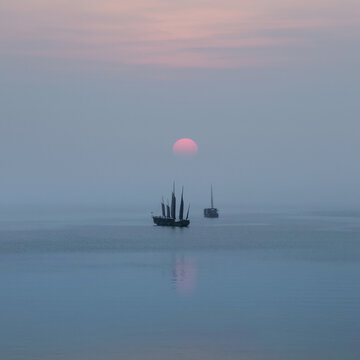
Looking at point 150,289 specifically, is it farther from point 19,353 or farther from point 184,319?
point 19,353

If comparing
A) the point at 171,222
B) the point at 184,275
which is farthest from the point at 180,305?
the point at 171,222

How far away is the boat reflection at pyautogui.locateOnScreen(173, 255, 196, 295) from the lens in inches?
2472

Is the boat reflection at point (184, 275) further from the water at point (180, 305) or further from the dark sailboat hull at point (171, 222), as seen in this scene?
the dark sailboat hull at point (171, 222)

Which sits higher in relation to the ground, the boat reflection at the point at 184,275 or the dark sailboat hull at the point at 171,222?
the dark sailboat hull at the point at 171,222

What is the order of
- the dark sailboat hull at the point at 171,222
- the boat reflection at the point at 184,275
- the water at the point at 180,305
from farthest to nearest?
the dark sailboat hull at the point at 171,222 → the boat reflection at the point at 184,275 → the water at the point at 180,305

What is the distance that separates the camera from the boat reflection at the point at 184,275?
206 ft

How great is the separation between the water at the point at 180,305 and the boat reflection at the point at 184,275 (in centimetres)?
8

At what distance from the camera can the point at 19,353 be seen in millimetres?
39688

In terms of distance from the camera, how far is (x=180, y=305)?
54000mm

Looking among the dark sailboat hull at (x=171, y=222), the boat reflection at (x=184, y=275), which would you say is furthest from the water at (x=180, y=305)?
the dark sailboat hull at (x=171, y=222)

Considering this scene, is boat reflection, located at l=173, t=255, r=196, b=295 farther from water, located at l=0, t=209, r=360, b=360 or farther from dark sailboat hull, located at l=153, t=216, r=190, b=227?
dark sailboat hull, located at l=153, t=216, r=190, b=227

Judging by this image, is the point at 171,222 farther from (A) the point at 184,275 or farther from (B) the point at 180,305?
(B) the point at 180,305

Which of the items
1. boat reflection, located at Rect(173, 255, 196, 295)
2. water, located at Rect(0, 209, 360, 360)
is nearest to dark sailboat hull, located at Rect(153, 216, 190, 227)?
water, located at Rect(0, 209, 360, 360)

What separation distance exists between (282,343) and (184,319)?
8.31 m
